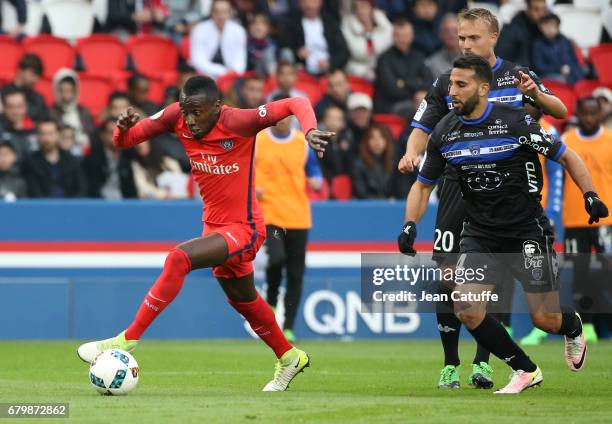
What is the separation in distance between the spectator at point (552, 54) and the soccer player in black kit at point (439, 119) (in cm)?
1025

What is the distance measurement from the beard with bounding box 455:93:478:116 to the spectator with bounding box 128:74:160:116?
8.98m

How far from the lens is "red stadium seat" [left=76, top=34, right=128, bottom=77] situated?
758 inches

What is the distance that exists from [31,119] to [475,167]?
9.55 m

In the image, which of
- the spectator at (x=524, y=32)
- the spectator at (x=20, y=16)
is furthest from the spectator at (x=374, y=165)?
the spectator at (x=20, y=16)

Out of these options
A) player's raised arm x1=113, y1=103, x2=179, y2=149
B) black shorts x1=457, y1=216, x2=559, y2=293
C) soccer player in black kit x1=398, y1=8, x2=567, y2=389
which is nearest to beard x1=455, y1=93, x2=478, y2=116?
soccer player in black kit x1=398, y1=8, x2=567, y2=389

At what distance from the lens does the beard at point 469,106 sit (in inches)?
352

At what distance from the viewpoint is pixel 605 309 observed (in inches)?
616

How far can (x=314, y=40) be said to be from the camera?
1973 cm

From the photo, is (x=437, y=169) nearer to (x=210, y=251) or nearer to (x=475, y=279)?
(x=475, y=279)

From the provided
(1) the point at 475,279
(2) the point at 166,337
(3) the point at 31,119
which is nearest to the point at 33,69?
(3) the point at 31,119

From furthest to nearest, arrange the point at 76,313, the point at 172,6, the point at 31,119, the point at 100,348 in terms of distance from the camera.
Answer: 1. the point at 172,6
2. the point at 31,119
3. the point at 76,313
4. the point at 100,348

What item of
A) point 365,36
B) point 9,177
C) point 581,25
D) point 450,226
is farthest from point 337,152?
point 450,226

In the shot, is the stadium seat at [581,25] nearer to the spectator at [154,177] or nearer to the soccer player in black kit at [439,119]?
the spectator at [154,177]

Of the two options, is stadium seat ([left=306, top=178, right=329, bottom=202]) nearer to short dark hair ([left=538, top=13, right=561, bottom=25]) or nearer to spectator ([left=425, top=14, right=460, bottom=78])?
spectator ([left=425, top=14, right=460, bottom=78])
